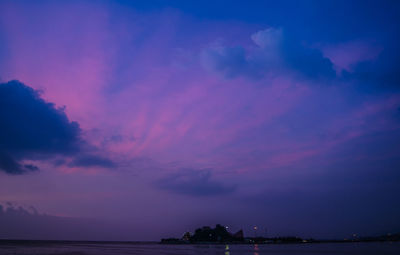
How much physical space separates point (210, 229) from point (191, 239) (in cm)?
1409

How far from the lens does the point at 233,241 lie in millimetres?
190875

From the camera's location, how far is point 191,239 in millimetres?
189500

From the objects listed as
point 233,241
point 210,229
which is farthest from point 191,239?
point 233,241

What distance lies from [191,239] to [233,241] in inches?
1063

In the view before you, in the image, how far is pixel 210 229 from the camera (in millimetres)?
187500

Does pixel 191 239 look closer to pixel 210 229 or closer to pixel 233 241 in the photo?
pixel 210 229

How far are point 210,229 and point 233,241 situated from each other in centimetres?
1764
